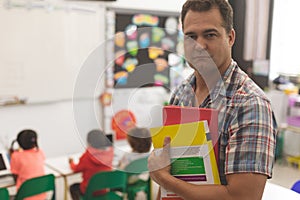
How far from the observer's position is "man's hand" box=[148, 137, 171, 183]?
116cm

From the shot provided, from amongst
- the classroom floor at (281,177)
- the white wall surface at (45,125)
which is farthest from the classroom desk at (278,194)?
the white wall surface at (45,125)

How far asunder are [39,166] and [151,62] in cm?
202

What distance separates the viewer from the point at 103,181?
8.94 ft

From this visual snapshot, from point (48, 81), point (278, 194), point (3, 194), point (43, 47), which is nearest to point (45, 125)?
point (48, 81)

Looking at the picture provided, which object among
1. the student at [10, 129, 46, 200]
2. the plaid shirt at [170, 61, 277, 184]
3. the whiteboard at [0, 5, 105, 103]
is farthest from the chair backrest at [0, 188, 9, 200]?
the plaid shirt at [170, 61, 277, 184]

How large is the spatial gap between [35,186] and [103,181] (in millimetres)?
479

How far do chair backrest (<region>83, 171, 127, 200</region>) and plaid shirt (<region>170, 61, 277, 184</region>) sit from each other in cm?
169

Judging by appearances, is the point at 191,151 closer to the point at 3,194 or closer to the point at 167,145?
the point at 167,145

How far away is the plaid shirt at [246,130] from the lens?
104 centimetres

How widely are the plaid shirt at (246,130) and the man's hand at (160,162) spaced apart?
164 millimetres

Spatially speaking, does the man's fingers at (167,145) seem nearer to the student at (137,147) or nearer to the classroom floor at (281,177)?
the student at (137,147)

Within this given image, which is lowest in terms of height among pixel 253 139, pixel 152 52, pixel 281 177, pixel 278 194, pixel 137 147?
pixel 281 177

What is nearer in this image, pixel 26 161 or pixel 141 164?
pixel 141 164

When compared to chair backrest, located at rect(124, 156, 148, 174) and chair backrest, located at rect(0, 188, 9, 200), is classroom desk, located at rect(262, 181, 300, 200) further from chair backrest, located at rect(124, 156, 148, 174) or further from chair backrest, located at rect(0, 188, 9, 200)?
chair backrest, located at rect(0, 188, 9, 200)
